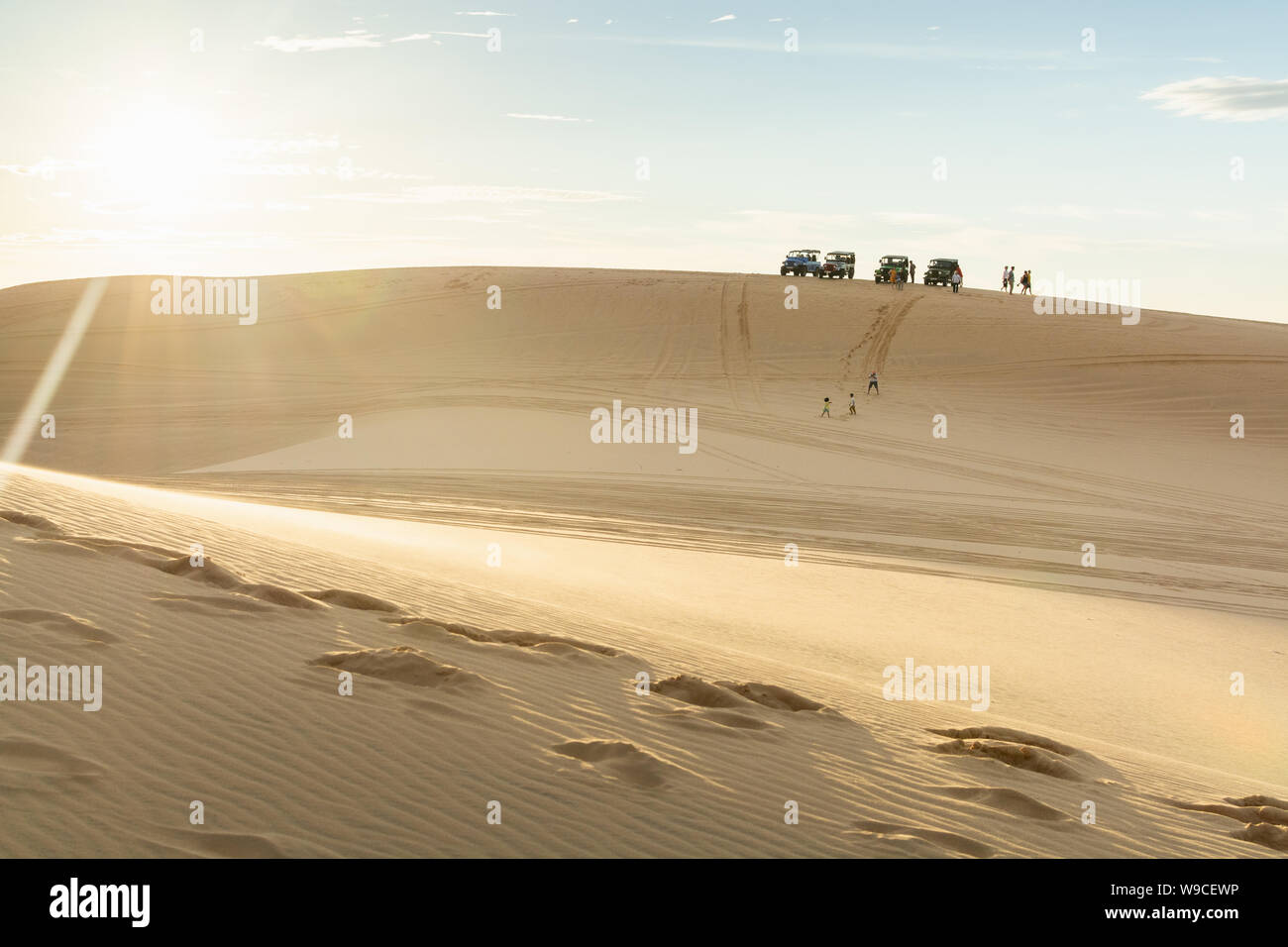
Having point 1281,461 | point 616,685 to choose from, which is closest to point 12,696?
point 616,685

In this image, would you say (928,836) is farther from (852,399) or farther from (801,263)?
(801,263)

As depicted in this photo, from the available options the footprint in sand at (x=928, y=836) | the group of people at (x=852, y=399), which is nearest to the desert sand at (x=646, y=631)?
the footprint in sand at (x=928, y=836)

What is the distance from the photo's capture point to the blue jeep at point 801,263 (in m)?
55.2

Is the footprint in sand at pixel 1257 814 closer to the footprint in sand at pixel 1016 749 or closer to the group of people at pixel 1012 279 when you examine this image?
the footprint in sand at pixel 1016 749

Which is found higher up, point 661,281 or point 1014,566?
point 661,281

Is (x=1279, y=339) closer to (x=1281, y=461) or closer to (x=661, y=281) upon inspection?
(x=1281, y=461)

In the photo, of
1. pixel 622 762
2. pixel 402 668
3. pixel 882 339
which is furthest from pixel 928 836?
pixel 882 339

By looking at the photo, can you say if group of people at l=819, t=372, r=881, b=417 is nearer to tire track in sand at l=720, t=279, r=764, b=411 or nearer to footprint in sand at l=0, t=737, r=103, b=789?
tire track in sand at l=720, t=279, r=764, b=411

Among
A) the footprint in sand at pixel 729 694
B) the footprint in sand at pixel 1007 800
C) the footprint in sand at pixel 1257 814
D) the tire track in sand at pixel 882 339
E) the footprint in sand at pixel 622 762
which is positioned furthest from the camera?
the tire track in sand at pixel 882 339

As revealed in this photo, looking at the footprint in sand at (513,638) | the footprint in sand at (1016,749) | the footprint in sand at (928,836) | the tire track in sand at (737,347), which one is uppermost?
the tire track in sand at (737,347)

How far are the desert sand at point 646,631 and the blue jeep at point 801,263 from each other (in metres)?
22.0

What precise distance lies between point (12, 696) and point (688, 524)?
551 inches

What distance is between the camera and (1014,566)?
16.5m
